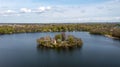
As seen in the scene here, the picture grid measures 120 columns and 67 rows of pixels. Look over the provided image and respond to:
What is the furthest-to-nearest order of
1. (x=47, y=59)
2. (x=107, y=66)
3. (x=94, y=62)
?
(x=47, y=59) < (x=94, y=62) < (x=107, y=66)

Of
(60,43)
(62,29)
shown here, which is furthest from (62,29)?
(60,43)

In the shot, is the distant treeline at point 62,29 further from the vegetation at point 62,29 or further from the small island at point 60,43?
the small island at point 60,43

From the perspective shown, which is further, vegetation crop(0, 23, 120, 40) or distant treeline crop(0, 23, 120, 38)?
vegetation crop(0, 23, 120, 40)

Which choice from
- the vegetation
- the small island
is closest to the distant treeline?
the vegetation

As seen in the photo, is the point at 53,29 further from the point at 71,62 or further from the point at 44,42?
the point at 71,62

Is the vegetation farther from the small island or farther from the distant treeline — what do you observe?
the small island

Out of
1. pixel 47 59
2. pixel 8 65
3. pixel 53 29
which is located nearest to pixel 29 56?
pixel 47 59

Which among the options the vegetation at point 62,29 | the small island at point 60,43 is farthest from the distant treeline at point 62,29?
the small island at point 60,43

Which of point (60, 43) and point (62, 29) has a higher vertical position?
point (62, 29)

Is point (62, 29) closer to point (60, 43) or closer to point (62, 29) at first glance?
point (62, 29)

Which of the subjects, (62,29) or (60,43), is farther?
(62,29)

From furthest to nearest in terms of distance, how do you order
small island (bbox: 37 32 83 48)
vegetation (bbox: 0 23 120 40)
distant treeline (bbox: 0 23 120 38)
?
vegetation (bbox: 0 23 120 40) < distant treeline (bbox: 0 23 120 38) < small island (bbox: 37 32 83 48)
